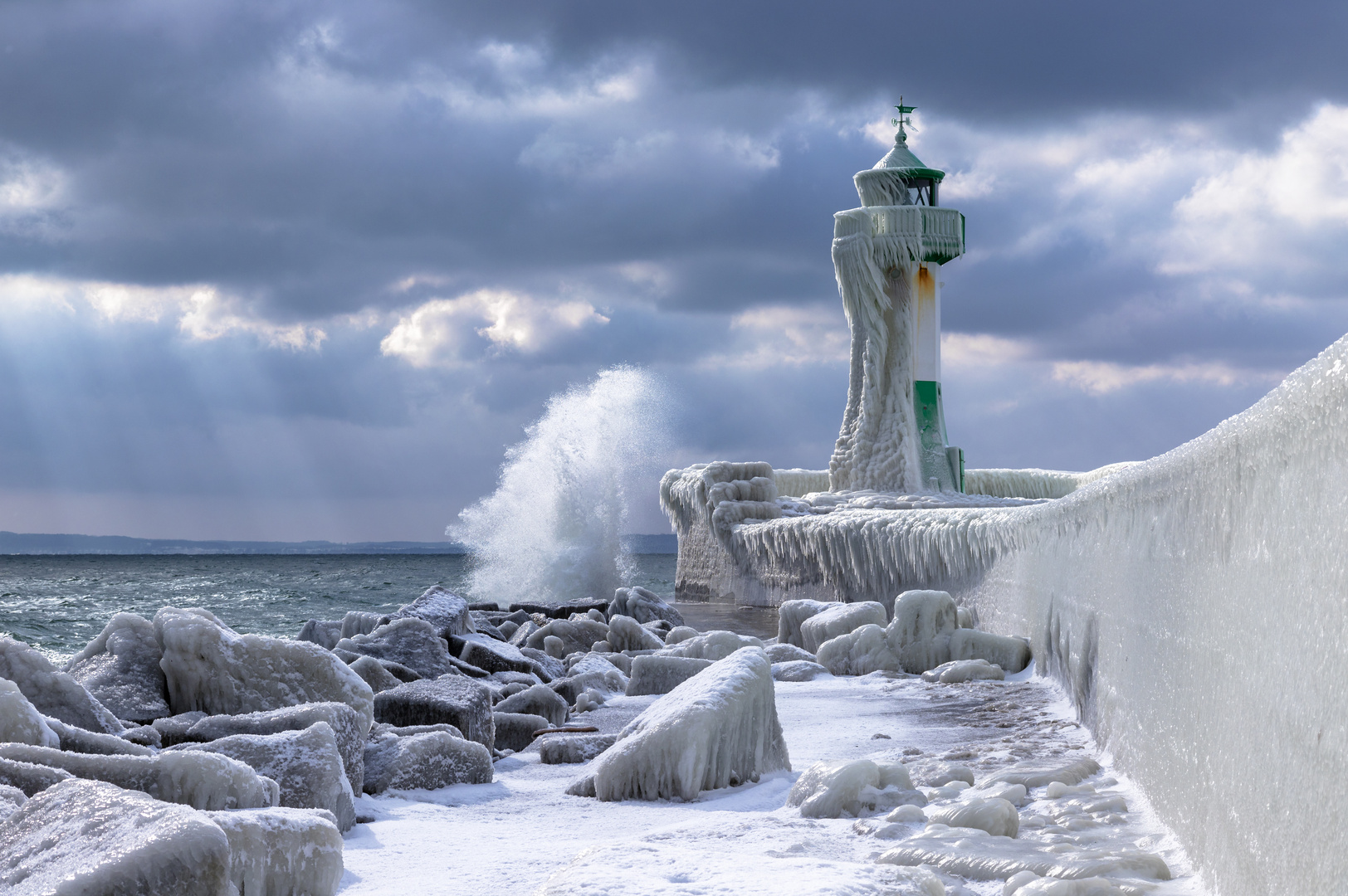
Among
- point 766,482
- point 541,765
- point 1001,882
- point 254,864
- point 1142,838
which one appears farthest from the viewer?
point 766,482

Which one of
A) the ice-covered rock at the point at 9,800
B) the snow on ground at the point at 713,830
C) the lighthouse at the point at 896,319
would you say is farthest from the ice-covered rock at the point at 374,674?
the lighthouse at the point at 896,319

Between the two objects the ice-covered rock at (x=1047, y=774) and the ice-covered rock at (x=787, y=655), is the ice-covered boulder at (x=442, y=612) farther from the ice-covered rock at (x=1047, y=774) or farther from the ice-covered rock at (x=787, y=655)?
the ice-covered rock at (x=1047, y=774)

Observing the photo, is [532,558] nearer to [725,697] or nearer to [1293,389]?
[725,697]

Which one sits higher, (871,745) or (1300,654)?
(1300,654)

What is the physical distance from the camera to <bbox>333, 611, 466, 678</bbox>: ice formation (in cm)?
564

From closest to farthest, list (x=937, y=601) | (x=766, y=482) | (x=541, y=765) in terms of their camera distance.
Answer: (x=541, y=765) → (x=937, y=601) → (x=766, y=482)

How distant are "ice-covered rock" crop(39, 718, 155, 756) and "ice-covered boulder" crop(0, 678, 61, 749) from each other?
133 millimetres

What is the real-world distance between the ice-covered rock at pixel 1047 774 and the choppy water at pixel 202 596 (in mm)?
7814

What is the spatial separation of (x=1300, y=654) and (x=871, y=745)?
8.06 feet

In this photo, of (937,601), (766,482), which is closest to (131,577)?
(766,482)

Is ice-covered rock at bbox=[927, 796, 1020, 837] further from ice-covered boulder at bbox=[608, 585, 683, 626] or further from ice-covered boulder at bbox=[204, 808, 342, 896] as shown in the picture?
ice-covered boulder at bbox=[608, 585, 683, 626]

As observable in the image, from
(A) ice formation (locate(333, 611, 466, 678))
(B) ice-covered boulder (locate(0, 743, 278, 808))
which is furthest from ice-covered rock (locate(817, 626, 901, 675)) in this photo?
(B) ice-covered boulder (locate(0, 743, 278, 808))

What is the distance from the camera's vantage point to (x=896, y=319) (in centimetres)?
1817

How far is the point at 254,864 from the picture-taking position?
2.07 metres
